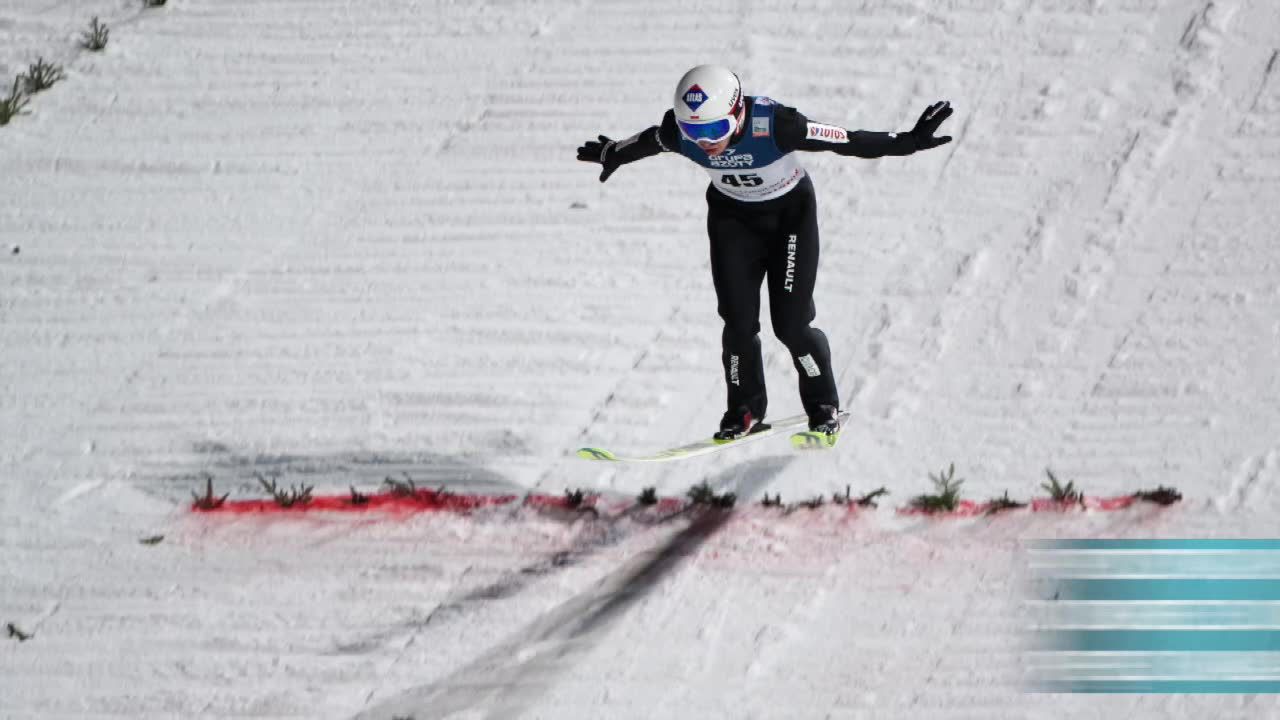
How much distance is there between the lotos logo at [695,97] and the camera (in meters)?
6.61

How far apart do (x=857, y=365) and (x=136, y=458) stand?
12.7ft

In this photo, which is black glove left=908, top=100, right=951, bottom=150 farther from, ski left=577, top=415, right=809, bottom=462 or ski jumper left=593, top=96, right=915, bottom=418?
ski left=577, top=415, right=809, bottom=462

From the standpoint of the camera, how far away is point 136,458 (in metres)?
8.29

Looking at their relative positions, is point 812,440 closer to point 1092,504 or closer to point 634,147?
point 1092,504

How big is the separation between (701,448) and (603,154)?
155cm

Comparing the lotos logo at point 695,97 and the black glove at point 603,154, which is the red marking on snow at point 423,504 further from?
the lotos logo at point 695,97

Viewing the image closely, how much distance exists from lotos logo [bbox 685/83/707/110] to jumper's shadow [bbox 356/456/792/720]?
2.15 m

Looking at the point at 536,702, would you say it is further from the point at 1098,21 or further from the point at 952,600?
the point at 1098,21

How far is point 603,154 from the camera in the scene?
7.40 m

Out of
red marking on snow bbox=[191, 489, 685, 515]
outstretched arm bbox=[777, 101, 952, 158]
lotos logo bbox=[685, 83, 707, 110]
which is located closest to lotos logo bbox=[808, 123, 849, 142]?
outstretched arm bbox=[777, 101, 952, 158]

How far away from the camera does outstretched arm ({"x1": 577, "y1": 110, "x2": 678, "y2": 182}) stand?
23.2 ft

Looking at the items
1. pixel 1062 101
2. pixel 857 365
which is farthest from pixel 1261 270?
pixel 857 365

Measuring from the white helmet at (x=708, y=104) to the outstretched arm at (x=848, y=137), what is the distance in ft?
0.78
